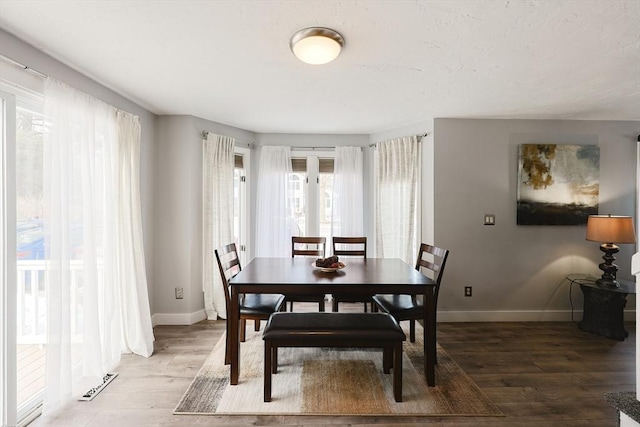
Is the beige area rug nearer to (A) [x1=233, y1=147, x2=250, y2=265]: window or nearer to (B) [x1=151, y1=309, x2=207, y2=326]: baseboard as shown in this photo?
(B) [x1=151, y1=309, x2=207, y2=326]: baseboard

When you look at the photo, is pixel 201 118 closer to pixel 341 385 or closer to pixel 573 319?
pixel 341 385

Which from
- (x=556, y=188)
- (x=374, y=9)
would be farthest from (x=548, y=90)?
(x=374, y=9)

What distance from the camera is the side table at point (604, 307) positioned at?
3098 millimetres

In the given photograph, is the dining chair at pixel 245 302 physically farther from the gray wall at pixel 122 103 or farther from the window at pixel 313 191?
the window at pixel 313 191

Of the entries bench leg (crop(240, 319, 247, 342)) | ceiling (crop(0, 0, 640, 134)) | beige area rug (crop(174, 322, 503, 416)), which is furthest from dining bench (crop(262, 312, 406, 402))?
ceiling (crop(0, 0, 640, 134))

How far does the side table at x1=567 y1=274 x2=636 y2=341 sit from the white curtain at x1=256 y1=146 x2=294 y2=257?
335cm

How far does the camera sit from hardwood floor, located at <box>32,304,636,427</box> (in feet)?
6.33

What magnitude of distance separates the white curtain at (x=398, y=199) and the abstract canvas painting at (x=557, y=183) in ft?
3.81

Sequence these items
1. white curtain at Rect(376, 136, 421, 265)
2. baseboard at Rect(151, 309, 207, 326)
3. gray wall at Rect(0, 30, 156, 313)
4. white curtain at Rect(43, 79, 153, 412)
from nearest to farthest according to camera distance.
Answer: gray wall at Rect(0, 30, 156, 313) → white curtain at Rect(43, 79, 153, 412) → baseboard at Rect(151, 309, 207, 326) → white curtain at Rect(376, 136, 421, 265)

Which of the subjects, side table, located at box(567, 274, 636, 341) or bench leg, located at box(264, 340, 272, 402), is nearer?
bench leg, located at box(264, 340, 272, 402)

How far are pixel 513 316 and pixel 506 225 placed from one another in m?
1.06

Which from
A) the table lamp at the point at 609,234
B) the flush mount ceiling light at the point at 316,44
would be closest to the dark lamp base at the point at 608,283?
the table lamp at the point at 609,234

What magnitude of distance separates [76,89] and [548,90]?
380 centimetres

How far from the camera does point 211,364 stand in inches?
101
